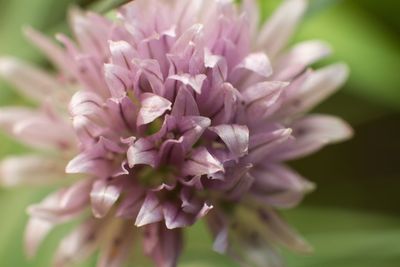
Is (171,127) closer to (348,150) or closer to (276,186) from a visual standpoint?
(276,186)

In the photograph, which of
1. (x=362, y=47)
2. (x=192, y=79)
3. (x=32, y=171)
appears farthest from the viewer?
(x=362, y=47)

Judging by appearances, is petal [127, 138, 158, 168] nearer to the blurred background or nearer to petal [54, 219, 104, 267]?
petal [54, 219, 104, 267]

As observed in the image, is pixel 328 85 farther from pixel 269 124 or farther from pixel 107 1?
pixel 107 1

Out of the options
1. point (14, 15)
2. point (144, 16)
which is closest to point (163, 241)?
point (144, 16)

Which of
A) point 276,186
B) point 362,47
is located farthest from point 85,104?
point 362,47

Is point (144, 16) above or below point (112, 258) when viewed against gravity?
above

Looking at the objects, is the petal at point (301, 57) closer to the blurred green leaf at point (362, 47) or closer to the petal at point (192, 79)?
the petal at point (192, 79)

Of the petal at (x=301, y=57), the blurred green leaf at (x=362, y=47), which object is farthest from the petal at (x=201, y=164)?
the blurred green leaf at (x=362, y=47)
